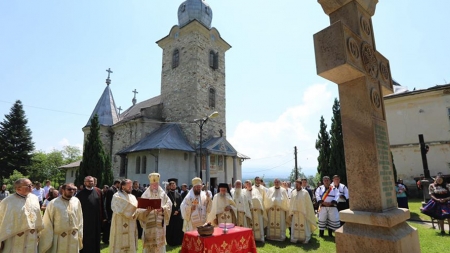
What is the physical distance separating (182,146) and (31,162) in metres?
28.1

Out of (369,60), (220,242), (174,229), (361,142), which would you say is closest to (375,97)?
(369,60)

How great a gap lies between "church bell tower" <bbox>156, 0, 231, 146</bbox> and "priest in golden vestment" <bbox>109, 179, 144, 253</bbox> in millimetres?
17027

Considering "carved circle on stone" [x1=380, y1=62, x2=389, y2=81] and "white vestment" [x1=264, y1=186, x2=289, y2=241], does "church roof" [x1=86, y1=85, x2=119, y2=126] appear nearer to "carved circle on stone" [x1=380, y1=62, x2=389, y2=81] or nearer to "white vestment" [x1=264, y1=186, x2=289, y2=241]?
"white vestment" [x1=264, y1=186, x2=289, y2=241]

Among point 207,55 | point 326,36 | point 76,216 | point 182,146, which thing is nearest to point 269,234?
point 76,216

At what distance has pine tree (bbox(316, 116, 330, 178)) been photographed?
19.0 m

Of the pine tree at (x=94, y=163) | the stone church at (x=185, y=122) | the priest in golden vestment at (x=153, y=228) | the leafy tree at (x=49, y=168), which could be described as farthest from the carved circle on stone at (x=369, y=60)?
the leafy tree at (x=49, y=168)

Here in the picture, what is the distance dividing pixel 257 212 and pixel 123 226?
4217 mm

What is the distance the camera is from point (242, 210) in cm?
780

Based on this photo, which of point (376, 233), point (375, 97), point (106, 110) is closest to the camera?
point (376, 233)

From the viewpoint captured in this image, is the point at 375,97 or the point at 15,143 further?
the point at 15,143

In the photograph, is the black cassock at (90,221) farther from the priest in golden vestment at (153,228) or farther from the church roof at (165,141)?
the church roof at (165,141)

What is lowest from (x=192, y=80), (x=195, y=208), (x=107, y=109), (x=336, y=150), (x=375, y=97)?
(x=195, y=208)

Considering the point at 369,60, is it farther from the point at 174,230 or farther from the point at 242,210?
the point at 174,230

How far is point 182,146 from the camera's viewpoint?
832 inches
